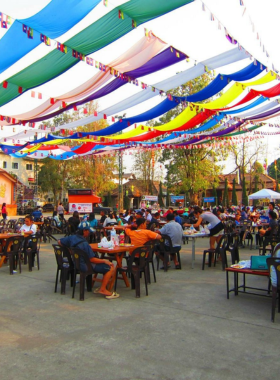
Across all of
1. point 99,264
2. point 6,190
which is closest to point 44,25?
point 99,264

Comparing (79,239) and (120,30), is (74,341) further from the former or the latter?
(120,30)

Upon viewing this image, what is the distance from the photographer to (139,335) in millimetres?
3758

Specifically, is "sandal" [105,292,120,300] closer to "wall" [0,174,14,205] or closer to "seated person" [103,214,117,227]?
"seated person" [103,214,117,227]

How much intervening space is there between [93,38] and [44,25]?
2.94ft

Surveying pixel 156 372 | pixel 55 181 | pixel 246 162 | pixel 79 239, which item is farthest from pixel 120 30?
pixel 246 162

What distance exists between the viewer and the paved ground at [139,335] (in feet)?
9.81

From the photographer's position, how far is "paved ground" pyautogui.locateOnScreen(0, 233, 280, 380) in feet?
9.81

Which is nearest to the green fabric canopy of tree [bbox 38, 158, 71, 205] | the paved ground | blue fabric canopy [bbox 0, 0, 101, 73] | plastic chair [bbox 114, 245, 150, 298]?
blue fabric canopy [bbox 0, 0, 101, 73]

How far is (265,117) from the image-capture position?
11.6 m

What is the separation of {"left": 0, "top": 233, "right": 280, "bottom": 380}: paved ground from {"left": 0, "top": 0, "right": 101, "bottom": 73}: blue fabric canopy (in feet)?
14.0

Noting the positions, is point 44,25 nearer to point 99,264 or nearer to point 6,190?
point 99,264

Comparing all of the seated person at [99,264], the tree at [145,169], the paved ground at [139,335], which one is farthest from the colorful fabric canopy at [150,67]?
the tree at [145,169]

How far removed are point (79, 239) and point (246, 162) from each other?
3863cm

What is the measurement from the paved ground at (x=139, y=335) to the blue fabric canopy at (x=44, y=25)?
426cm
